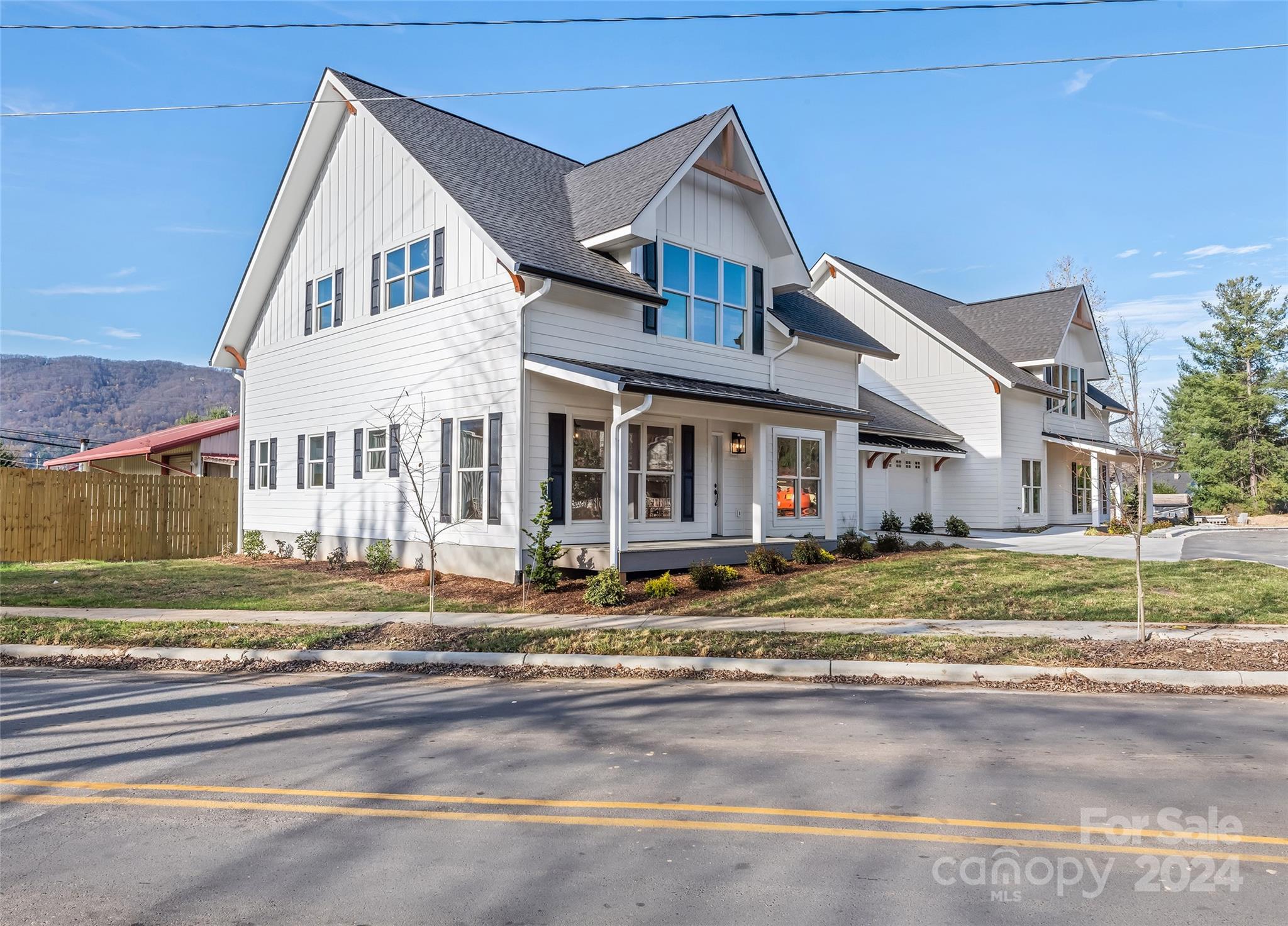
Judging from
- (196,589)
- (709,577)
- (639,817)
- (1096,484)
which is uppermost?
(1096,484)

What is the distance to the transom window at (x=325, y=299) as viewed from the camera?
1983 cm

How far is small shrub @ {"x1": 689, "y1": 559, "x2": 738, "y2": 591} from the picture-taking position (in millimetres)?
14156

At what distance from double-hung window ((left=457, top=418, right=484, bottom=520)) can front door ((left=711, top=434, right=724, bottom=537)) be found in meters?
5.35

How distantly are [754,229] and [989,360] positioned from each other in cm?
1364

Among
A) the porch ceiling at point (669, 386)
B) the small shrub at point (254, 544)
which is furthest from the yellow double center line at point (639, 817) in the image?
the small shrub at point (254, 544)

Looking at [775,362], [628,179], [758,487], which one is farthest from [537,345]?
[775,362]

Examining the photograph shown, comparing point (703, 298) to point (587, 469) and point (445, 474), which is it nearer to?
point (587, 469)

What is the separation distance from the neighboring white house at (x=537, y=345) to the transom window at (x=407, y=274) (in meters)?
0.06

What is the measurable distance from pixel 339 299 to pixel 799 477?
1183 cm

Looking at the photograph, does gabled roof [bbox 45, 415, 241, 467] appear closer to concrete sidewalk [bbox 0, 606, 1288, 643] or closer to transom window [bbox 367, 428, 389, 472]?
transom window [bbox 367, 428, 389, 472]

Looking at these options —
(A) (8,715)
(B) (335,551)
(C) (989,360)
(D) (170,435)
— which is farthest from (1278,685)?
(D) (170,435)

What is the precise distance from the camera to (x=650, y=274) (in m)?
16.5

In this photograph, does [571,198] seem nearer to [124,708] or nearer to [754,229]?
[754,229]

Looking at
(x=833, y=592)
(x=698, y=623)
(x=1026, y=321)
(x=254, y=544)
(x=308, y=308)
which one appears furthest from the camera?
(x=1026, y=321)
